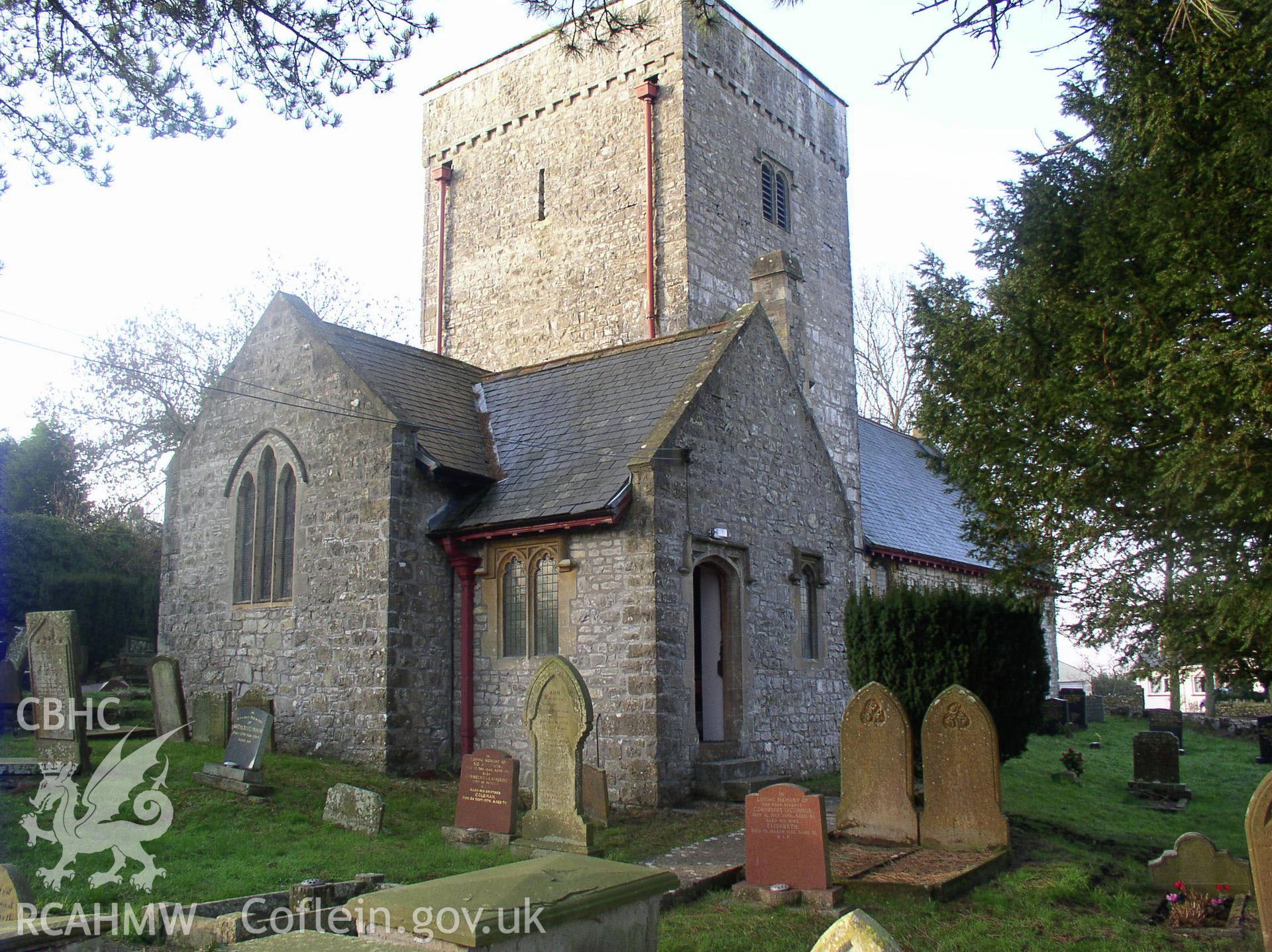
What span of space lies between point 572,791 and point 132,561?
20039 mm

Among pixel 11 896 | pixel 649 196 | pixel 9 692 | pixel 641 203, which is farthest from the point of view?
pixel 641 203

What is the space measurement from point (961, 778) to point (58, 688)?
9.97m

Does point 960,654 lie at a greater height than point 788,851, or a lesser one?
greater

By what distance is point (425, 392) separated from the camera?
52.0 ft

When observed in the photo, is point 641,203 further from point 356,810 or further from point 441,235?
point 356,810

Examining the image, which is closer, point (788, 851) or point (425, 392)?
point (788, 851)

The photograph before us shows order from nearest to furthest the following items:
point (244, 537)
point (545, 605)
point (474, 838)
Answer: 1. point (474, 838)
2. point (545, 605)
3. point (244, 537)

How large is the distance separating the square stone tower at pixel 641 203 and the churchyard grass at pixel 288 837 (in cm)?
954

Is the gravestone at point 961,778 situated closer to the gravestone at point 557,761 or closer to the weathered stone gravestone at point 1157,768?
the gravestone at point 557,761

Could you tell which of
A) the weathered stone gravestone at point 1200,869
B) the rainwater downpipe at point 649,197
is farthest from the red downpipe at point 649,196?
the weathered stone gravestone at point 1200,869

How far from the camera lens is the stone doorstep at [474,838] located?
9.61 m

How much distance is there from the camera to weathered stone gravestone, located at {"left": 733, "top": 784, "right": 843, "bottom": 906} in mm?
7957

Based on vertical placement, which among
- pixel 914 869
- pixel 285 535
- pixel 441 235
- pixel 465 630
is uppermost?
pixel 441 235

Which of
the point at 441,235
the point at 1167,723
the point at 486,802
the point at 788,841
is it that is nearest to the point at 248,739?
the point at 486,802
